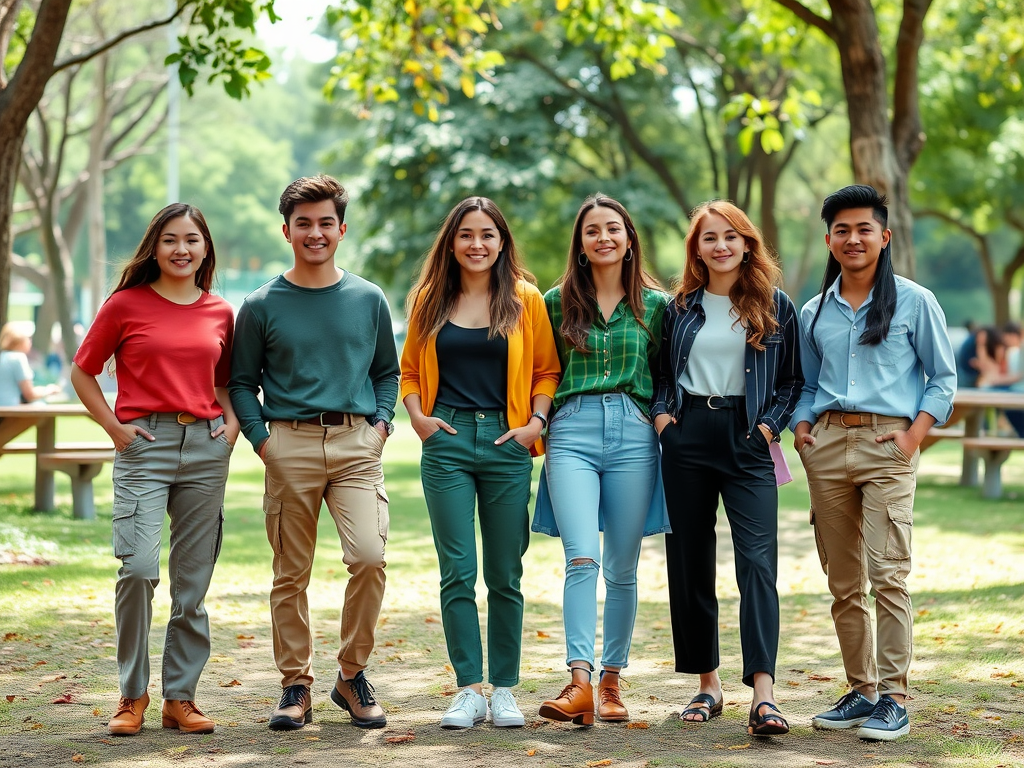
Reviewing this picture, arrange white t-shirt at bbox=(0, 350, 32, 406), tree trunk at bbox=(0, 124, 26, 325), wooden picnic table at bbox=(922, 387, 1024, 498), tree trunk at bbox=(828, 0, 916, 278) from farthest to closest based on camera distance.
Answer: wooden picnic table at bbox=(922, 387, 1024, 498) < white t-shirt at bbox=(0, 350, 32, 406) < tree trunk at bbox=(828, 0, 916, 278) < tree trunk at bbox=(0, 124, 26, 325)

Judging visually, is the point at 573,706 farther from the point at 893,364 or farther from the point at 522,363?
the point at 893,364

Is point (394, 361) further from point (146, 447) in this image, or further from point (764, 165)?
point (764, 165)

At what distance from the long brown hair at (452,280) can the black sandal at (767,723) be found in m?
1.95

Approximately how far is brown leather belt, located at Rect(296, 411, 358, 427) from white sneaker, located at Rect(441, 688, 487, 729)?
4.18 feet

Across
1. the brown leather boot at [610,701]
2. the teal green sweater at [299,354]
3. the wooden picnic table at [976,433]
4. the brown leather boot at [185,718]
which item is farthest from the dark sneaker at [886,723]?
the wooden picnic table at [976,433]

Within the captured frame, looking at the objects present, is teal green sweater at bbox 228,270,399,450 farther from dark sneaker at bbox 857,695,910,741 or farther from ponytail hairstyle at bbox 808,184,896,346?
dark sneaker at bbox 857,695,910,741

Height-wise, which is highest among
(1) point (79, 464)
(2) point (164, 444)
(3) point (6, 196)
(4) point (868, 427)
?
(3) point (6, 196)

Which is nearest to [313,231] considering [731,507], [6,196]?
[731,507]

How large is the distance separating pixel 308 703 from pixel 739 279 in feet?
8.71

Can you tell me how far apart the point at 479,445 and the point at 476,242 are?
895mm

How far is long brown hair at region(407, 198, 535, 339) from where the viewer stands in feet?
17.5

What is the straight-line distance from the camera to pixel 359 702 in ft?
17.3

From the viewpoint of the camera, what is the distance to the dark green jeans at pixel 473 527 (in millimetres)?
5219

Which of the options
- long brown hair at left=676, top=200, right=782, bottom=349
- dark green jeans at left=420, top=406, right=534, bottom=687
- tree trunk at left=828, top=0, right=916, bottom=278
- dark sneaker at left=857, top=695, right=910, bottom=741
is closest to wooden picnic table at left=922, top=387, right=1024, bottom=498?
tree trunk at left=828, top=0, right=916, bottom=278
